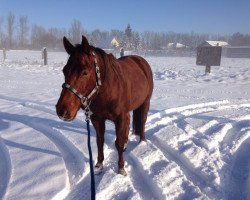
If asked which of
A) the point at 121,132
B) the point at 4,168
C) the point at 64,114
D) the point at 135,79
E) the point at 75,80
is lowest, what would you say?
the point at 4,168

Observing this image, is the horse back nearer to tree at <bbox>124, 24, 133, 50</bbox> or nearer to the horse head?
the horse head

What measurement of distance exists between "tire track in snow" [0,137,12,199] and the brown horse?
107 cm

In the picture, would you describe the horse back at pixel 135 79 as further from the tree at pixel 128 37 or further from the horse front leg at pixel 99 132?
the tree at pixel 128 37

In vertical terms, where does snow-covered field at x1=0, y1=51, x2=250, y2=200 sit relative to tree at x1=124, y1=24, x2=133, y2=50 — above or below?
below

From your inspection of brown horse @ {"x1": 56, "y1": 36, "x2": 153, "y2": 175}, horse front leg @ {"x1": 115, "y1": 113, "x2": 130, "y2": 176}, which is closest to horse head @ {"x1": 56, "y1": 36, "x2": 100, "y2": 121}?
brown horse @ {"x1": 56, "y1": 36, "x2": 153, "y2": 175}

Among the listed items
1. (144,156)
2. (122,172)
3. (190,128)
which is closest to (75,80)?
(122,172)

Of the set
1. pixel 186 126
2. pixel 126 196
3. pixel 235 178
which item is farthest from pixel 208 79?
pixel 126 196

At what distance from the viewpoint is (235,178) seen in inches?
128

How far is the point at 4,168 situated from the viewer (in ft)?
11.3

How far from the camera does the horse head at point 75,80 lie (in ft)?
8.04

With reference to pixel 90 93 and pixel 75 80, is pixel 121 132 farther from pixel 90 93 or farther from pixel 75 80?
Result: pixel 75 80

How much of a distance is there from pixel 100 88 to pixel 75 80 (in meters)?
0.42

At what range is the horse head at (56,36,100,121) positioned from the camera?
96.5 inches

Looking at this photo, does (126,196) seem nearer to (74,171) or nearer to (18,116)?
(74,171)
